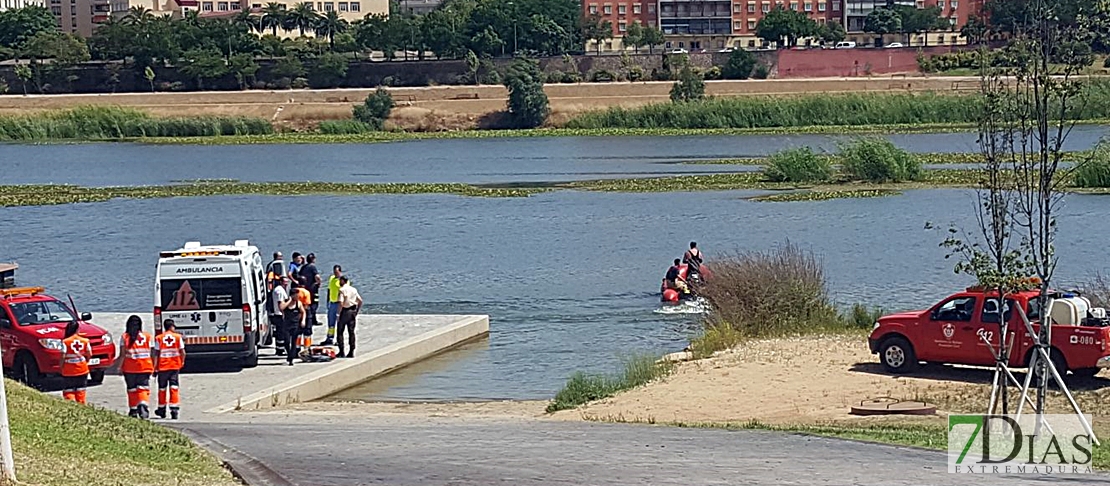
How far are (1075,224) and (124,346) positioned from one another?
126 ft

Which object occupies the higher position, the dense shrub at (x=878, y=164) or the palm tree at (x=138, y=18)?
the palm tree at (x=138, y=18)

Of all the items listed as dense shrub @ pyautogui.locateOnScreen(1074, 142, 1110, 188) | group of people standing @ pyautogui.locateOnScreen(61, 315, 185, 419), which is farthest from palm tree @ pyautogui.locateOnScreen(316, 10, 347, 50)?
group of people standing @ pyautogui.locateOnScreen(61, 315, 185, 419)

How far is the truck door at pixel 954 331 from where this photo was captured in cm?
2231

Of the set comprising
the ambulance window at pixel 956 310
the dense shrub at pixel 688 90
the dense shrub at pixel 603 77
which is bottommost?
the ambulance window at pixel 956 310

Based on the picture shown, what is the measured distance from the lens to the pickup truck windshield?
23.2 meters

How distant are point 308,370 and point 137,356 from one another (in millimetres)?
5151

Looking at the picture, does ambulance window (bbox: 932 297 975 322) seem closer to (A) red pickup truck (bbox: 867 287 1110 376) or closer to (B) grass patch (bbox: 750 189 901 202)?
(A) red pickup truck (bbox: 867 287 1110 376)

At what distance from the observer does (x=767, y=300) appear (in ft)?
94.3

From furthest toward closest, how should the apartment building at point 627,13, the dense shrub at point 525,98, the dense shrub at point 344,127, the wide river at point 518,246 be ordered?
1. the apartment building at point 627,13
2. the dense shrub at point 344,127
3. the dense shrub at point 525,98
4. the wide river at point 518,246

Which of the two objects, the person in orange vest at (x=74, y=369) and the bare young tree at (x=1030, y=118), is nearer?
the bare young tree at (x=1030, y=118)

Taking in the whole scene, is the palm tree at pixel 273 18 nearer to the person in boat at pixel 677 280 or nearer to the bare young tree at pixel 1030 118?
the person in boat at pixel 677 280

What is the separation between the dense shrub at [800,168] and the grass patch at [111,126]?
2509 inches

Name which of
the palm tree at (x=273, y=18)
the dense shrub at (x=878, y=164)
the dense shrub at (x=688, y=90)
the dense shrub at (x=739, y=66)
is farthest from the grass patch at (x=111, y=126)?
the dense shrub at (x=878, y=164)
